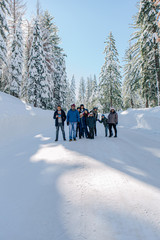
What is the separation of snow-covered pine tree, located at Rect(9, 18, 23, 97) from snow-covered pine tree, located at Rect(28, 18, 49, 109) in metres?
1.75

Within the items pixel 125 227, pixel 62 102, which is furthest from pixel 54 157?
pixel 62 102

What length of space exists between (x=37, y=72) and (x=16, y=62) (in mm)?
3306

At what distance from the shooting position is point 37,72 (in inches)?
857

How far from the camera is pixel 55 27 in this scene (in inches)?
1069

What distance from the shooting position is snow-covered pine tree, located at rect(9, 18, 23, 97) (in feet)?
70.8

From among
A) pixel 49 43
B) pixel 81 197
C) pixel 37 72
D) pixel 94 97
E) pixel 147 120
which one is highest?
pixel 49 43

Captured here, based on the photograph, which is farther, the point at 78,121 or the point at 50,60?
the point at 50,60

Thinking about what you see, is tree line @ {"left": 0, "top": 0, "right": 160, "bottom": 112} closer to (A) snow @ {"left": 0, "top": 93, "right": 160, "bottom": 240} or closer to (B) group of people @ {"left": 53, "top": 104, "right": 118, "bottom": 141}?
(B) group of people @ {"left": 53, "top": 104, "right": 118, "bottom": 141}

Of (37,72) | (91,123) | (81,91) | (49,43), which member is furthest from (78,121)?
(81,91)

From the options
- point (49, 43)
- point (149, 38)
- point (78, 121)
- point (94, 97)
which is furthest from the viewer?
point (94, 97)

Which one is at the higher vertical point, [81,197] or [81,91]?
[81,91]

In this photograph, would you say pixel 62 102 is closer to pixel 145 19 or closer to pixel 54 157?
pixel 145 19

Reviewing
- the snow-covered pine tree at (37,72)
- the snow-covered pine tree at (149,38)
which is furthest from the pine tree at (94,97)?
the snow-covered pine tree at (149,38)

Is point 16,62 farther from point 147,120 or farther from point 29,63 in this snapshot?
point 147,120
